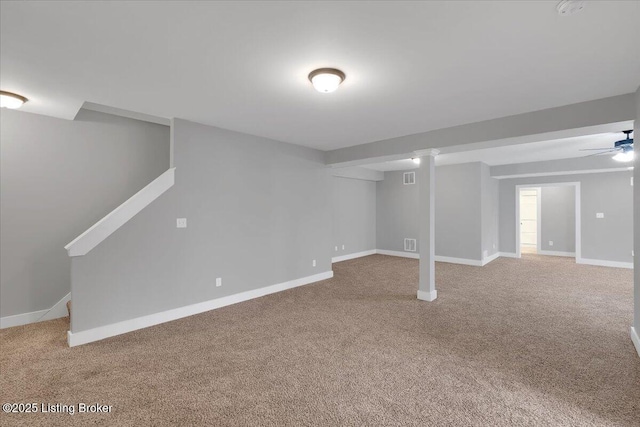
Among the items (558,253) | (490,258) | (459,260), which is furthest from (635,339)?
(558,253)

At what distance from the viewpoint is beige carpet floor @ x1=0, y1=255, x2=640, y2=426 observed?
1.95m

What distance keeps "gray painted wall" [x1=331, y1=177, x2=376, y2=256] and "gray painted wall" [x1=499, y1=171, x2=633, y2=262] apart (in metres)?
4.82

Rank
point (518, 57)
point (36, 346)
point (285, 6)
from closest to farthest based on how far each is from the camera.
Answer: point (285, 6)
point (518, 57)
point (36, 346)

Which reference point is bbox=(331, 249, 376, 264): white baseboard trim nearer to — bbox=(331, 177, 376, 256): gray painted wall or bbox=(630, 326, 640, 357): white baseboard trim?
bbox=(331, 177, 376, 256): gray painted wall

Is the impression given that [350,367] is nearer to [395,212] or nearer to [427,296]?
[427,296]

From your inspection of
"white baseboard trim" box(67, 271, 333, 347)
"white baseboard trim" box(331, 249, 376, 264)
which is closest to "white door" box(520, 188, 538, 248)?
"white baseboard trim" box(331, 249, 376, 264)

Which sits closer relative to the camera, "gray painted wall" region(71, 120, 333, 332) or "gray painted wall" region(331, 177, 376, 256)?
"gray painted wall" region(71, 120, 333, 332)

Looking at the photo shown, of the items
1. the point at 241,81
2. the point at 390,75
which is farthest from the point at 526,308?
the point at 241,81

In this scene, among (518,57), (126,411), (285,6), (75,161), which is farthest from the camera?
(75,161)

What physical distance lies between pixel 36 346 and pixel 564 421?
4594mm

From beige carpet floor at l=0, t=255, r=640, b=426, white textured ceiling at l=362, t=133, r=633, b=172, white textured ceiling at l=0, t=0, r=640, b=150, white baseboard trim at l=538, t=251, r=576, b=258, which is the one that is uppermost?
white textured ceiling at l=362, t=133, r=633, b=172

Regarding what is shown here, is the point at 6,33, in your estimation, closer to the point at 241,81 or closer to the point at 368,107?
the point at 241,81

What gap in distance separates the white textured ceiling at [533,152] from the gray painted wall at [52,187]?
16.8ft

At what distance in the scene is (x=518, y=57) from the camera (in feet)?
7.14
